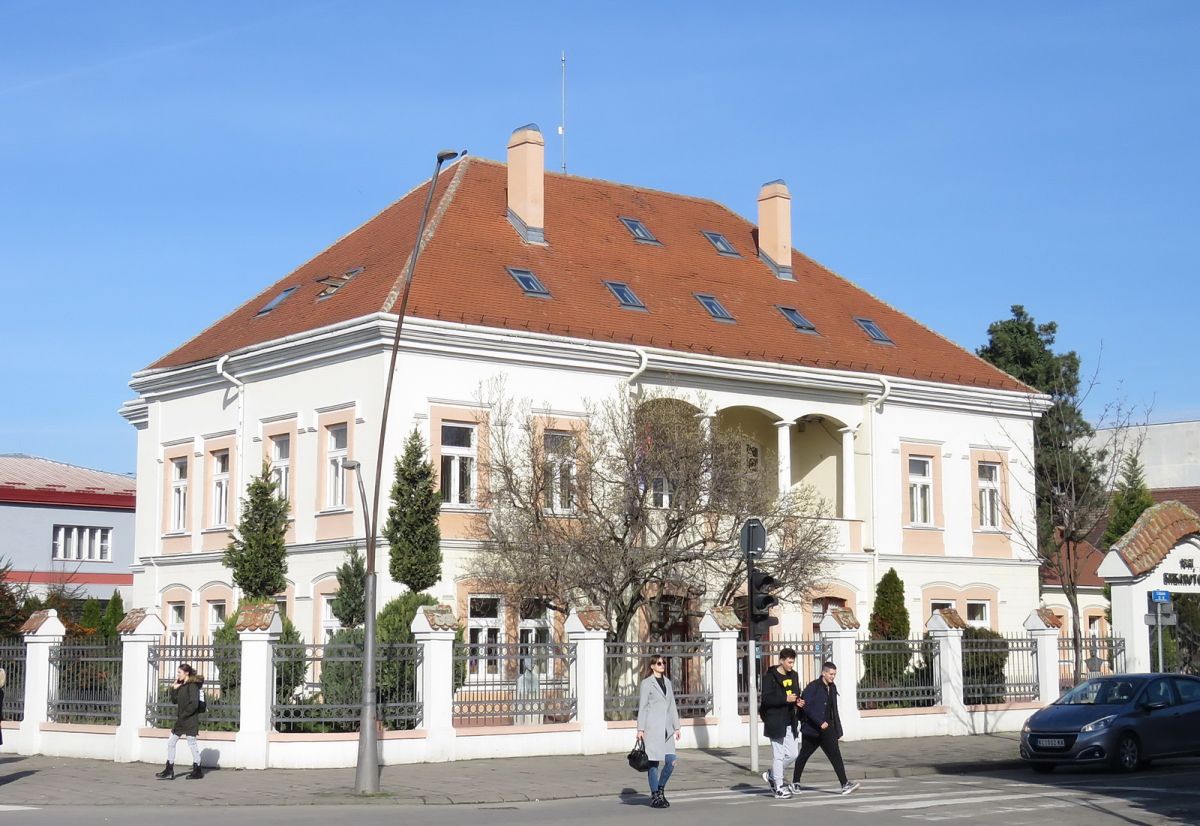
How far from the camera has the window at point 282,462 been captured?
33525mm

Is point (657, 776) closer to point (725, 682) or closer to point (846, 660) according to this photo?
point (725, 682)

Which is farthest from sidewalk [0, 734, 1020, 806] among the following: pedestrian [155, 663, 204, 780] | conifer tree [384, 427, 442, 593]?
conifer tree [384, 427, 442, 593]

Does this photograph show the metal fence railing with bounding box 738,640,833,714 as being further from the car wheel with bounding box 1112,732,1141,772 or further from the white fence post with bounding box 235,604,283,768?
the white fence post with bounding box 235,604,283,768

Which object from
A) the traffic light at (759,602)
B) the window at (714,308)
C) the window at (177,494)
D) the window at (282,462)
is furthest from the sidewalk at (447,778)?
the window at (714,308)

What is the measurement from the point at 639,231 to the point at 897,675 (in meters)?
15.3

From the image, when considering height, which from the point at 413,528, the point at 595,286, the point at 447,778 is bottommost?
the point at 447,778

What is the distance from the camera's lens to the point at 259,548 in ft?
103

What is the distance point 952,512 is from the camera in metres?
39.3

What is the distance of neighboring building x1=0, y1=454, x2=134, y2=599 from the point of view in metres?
59.2

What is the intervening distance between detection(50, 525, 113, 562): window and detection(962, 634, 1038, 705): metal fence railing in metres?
42.3

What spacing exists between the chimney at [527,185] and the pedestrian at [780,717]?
18671mm

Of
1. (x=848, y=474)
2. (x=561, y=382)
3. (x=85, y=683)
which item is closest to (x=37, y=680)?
(x=85, y=683)

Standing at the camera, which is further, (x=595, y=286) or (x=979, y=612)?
(x=979, y=612)

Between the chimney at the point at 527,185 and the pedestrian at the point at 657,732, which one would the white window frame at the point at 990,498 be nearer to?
the chimney at the point at 527,185
